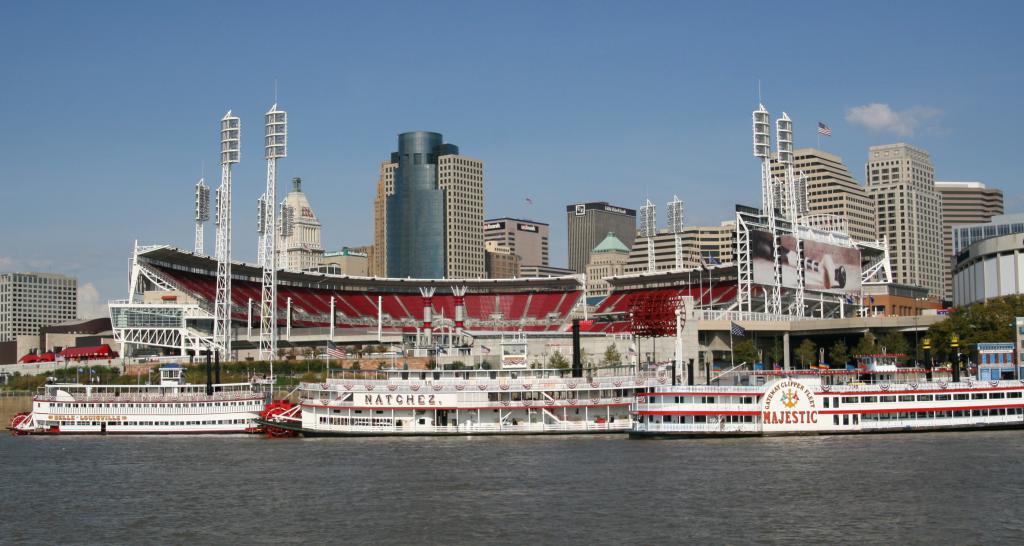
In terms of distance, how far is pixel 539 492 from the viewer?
214 ft

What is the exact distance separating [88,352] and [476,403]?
94.8 metres

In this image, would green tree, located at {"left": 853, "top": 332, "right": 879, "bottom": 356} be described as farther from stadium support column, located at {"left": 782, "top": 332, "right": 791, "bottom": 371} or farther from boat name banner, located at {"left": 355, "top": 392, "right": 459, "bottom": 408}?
boat name banner, located at {"left": 355, "top": 392, "right": 459, "bottom": 408}

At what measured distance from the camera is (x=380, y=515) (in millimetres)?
59656

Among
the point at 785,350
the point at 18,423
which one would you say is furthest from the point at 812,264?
the point at 18,423

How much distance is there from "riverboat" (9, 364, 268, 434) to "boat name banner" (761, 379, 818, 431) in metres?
44.9

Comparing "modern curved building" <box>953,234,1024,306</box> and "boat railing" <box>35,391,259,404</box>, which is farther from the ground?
"modern curved building" <box>953,234,1024,306</box>

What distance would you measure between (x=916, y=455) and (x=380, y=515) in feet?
120

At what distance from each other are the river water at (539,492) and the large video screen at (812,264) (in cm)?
7343

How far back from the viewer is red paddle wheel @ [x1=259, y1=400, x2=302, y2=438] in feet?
337

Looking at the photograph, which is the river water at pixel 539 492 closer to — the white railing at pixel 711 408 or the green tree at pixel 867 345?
the white railing at pixel 711 408

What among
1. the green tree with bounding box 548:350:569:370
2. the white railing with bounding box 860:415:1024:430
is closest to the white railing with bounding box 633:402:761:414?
the white railing with bounding box 860:415:1024:430

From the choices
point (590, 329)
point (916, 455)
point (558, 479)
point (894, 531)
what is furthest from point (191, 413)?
point (590, 329)

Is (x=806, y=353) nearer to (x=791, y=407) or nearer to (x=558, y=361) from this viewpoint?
(x=558, y=361)

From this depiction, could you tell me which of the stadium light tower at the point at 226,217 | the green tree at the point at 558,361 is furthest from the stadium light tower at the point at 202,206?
the green tree at the point at 558,361
